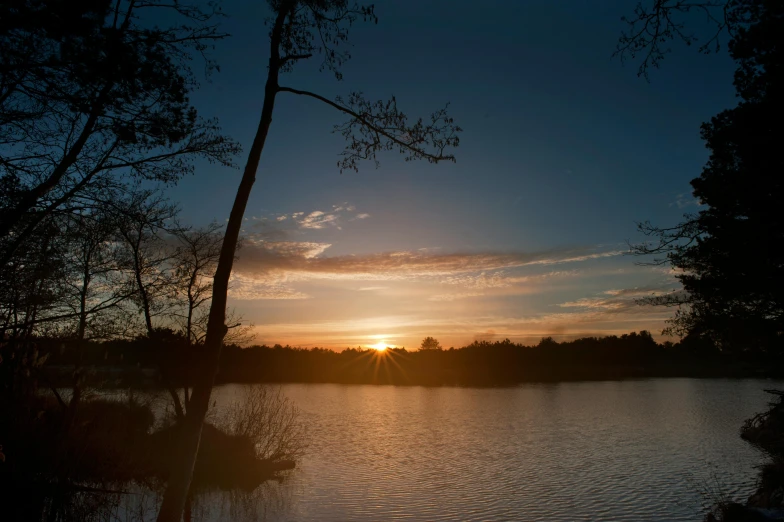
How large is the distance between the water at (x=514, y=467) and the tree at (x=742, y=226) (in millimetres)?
5836

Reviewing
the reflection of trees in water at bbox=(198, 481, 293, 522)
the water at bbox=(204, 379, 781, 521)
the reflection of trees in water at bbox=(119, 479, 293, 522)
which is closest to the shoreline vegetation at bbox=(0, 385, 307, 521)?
the reflection of trees in water at bbox=(119, 479, 293, 522)

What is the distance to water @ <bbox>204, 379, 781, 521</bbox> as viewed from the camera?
16.6 meters

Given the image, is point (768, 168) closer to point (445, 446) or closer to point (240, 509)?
point (240, 509)

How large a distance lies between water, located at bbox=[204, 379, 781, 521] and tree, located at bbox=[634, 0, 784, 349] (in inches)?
230

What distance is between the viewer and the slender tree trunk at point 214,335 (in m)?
5.47

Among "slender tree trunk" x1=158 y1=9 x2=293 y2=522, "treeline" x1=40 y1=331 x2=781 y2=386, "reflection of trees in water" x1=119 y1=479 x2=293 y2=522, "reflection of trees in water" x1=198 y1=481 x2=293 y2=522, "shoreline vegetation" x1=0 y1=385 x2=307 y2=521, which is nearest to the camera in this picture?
"slender tree trunk" x1=158 y1=9 x2=293 y2=522

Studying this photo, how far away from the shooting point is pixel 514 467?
23.5 m

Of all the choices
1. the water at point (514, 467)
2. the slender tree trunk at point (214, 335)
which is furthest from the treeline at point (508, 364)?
the slender tree trunk at point (214, 335)

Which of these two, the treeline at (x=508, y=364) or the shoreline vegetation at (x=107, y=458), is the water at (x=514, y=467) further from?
the treeline at (x=508, y=364)

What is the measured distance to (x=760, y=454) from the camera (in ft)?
85.7

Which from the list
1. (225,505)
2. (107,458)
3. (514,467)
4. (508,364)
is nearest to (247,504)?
(225,505)

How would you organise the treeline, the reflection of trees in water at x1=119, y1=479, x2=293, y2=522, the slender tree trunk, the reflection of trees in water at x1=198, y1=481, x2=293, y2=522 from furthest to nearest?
the treeline < the reflection of trees in water at x1=198, y1=481, x2=293, y2=522 < the reflection of trees in water at x1=119, y1=479, x2=293, y2=522 < the slender tree trunk

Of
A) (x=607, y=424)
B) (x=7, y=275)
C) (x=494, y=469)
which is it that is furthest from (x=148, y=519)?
(x=607, y=424)

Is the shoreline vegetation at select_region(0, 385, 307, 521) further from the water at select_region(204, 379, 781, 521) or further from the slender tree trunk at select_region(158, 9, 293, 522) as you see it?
the water at select_region(204, 379, 781, 521)
